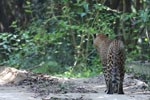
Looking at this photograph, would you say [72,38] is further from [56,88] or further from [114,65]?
[114,65]

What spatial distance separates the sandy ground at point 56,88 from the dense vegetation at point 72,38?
2.13 m

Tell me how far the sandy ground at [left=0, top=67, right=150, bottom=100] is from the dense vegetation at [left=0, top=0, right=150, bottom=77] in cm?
213

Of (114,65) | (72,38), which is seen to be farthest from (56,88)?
(72,38)

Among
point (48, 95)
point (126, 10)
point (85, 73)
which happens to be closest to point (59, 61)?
point (85, 73)

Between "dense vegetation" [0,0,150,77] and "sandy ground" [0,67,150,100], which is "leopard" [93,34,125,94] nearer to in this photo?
"sandy ground" [0,67,150,100]

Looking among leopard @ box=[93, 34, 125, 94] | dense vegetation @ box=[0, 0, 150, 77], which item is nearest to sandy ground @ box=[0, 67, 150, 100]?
leopard @ box=[93, 34, 125, 94]

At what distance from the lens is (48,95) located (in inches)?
305

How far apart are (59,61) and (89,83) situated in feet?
14.9

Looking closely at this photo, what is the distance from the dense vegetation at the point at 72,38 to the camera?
1305cm

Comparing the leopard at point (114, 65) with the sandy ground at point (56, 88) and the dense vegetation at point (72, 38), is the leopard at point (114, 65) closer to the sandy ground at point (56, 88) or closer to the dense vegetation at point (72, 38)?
the sandy ground at point (56, 88)

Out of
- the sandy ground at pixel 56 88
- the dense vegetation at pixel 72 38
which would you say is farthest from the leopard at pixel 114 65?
the dense vegetation at pixel 72 38

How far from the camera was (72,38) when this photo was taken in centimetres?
1498

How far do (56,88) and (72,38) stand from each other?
6.47 m

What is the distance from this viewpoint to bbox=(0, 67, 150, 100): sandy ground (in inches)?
295
